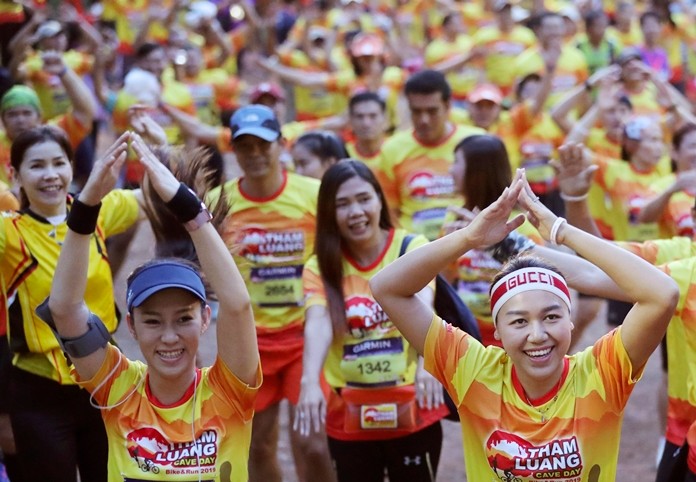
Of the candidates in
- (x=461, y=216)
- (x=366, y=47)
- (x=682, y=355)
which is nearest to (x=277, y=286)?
(x=461, y=216)

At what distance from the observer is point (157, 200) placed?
18.0ft

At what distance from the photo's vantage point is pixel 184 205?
3.87 m

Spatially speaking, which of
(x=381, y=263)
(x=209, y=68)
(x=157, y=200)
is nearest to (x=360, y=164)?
(x=381, y=263)

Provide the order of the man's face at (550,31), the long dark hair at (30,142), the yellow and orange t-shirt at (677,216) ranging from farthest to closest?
the man's face at (550,31), the yellow and orange t-shirt at (677,216), the long dark hair at (30,142)

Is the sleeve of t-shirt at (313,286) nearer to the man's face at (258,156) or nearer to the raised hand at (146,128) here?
the raised hand at (146,128)

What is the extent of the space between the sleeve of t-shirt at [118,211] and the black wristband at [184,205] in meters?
1.83

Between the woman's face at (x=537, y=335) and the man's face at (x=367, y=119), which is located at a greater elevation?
the man's face at (x=367, y=119)

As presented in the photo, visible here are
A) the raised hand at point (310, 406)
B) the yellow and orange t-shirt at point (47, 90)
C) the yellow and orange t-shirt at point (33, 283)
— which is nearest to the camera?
the raised hand at point (310, 406)

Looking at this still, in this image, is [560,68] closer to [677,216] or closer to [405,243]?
[677,216]

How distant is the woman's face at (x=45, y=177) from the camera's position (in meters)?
5.34

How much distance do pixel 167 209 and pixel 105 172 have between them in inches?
55.3

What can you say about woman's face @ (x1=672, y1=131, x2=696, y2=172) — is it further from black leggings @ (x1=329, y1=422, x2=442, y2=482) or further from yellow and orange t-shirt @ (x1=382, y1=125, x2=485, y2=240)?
black leggings @ (x1=329, y1=422, x2=442, y2=482)

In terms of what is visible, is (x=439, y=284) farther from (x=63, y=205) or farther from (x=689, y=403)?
(x=63, y=205)

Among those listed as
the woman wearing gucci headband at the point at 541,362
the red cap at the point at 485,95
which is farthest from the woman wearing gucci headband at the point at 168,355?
the red cap at the point at 485,95
